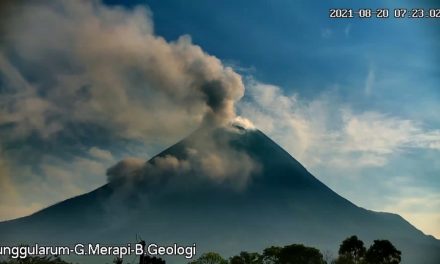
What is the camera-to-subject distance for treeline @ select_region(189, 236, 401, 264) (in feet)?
140

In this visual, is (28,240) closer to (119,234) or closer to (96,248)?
(119,234)

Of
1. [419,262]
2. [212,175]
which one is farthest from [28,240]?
[419,262]

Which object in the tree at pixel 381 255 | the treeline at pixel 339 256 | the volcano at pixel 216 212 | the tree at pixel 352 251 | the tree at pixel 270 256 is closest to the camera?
the tree at pixel 381 255

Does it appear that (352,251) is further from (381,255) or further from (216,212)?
(216,212)

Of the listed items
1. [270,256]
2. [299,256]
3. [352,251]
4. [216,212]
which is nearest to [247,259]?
[270,256]

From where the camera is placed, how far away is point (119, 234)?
167m

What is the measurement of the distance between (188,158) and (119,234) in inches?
1475

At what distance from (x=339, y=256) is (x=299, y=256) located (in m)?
3.53

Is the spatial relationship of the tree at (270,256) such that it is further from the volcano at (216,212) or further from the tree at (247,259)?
Result: the volcano at (216,212)

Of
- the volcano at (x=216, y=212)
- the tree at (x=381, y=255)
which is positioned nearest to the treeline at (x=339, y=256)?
the tree at (x=381, y=255)

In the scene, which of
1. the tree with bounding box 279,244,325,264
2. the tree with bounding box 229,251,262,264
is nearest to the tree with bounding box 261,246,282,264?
the tree with bounding box 229,251,262,264

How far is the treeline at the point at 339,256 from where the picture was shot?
42531 mm

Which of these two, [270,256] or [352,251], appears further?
[270,256]

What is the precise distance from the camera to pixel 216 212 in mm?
174750
